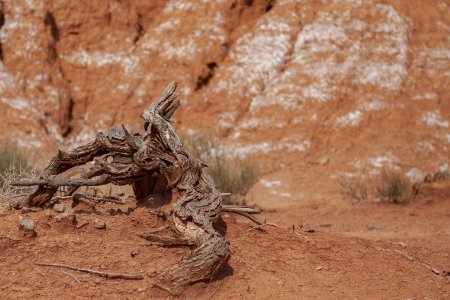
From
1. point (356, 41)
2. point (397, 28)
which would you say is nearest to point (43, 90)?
point (356, 41)

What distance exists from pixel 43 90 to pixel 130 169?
895 centimetres

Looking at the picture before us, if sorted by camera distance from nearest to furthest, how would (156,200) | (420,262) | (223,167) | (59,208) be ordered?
1. (59,208)
2. (156,200)
3. (420,262)
4. (223,167)

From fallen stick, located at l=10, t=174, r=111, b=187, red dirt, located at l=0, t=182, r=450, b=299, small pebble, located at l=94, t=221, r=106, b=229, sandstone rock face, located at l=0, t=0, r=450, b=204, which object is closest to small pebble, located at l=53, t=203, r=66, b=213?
red dirt, located at l=0, t=182, r=450, b=299

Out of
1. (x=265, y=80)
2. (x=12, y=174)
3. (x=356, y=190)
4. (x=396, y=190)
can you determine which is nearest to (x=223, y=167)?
(x=356, y=190)

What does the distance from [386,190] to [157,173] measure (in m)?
5.98

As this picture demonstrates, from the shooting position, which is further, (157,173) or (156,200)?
(156,200)

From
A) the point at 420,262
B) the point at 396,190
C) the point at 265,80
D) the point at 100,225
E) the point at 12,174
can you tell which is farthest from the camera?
the point at 265,80

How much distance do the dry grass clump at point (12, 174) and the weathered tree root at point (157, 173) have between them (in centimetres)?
33

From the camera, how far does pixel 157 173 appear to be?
542 centimetres

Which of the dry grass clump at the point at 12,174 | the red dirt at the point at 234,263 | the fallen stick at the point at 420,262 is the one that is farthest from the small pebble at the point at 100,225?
the fallen stick at the point at 420,262

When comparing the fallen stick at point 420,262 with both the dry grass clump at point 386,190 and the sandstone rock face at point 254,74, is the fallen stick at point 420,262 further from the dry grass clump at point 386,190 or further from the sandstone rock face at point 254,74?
the sandstone rock face at point 254,74

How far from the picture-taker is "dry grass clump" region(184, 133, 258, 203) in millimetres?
10625

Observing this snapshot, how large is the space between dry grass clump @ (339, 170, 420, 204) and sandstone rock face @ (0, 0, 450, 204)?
3.97ft

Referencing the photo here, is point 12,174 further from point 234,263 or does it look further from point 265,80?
point 265,80
